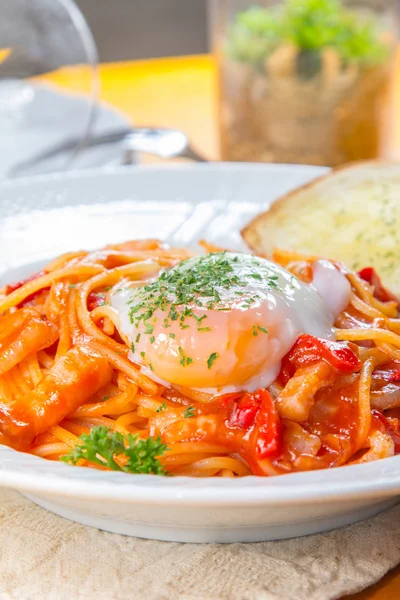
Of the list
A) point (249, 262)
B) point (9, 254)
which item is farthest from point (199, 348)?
point (9, 254)

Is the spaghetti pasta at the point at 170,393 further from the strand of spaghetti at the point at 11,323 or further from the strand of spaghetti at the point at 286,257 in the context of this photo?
the strand of spaghetti at the point at 286,257

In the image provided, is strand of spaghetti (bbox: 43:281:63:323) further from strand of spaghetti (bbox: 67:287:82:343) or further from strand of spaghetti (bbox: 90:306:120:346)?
strand of spaghetti (bbox: 90:306:120:346)

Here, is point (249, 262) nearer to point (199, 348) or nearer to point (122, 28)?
point (199, 348)

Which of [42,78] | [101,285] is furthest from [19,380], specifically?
[42,78]

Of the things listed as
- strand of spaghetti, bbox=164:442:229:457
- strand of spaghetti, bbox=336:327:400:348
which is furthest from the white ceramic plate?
strand of spaghetti, bbox=336:327:400:348

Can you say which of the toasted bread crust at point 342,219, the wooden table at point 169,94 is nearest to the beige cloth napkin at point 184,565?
the toasted bread crust at point 342,219

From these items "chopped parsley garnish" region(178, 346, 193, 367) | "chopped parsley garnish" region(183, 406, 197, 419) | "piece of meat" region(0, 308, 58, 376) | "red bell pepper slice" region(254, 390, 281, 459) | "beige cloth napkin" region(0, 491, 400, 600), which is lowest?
"beige cloth napkin" region(0, 491, 400, 600)

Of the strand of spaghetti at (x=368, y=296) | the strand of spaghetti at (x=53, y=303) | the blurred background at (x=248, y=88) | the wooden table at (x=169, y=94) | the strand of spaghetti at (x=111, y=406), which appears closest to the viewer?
the strand of spaghetti at (x=111, y=406)

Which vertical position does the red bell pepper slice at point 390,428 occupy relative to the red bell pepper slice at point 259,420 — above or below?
below
